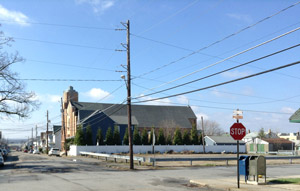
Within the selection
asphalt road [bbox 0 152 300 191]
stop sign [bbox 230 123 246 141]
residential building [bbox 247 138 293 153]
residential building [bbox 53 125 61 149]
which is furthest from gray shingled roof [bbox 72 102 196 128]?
stop sign [bbox 230 123 246 141]

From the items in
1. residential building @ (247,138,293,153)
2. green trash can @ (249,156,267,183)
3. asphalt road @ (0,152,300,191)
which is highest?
green trash can @ (249,156,267,183)

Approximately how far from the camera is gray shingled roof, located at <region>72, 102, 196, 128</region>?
269 ft

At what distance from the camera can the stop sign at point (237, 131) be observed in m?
15.0

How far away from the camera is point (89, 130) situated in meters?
64.4

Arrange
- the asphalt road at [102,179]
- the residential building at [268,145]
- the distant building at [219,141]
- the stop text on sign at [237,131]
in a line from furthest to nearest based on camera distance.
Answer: the distant building at [219,141] < the residential building at [268,145] < the asphalt road at [102,179] < the stop text on sign at [237,131]

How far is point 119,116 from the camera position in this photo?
8188 centimetres

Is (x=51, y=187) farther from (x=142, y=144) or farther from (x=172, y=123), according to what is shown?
(x=172, y=123)

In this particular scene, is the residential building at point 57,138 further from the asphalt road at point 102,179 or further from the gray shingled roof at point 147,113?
the asphalt road at point 102,179

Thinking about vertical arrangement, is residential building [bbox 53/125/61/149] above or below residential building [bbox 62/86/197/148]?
below

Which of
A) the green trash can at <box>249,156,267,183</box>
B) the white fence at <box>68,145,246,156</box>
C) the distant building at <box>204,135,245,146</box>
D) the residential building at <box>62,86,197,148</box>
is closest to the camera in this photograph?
the green trash can at <box>249,156,267,183</box>

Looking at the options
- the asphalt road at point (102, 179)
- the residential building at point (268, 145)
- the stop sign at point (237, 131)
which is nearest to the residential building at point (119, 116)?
the residential building at point (268, 145)

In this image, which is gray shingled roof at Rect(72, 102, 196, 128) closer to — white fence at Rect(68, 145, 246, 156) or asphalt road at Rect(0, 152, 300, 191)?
white fence at Rect(68, 145, 246, 156)

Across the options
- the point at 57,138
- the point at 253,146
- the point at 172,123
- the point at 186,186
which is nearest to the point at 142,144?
the point at 172,123

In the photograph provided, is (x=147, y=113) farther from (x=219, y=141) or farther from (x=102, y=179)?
(x=102, y=179)
